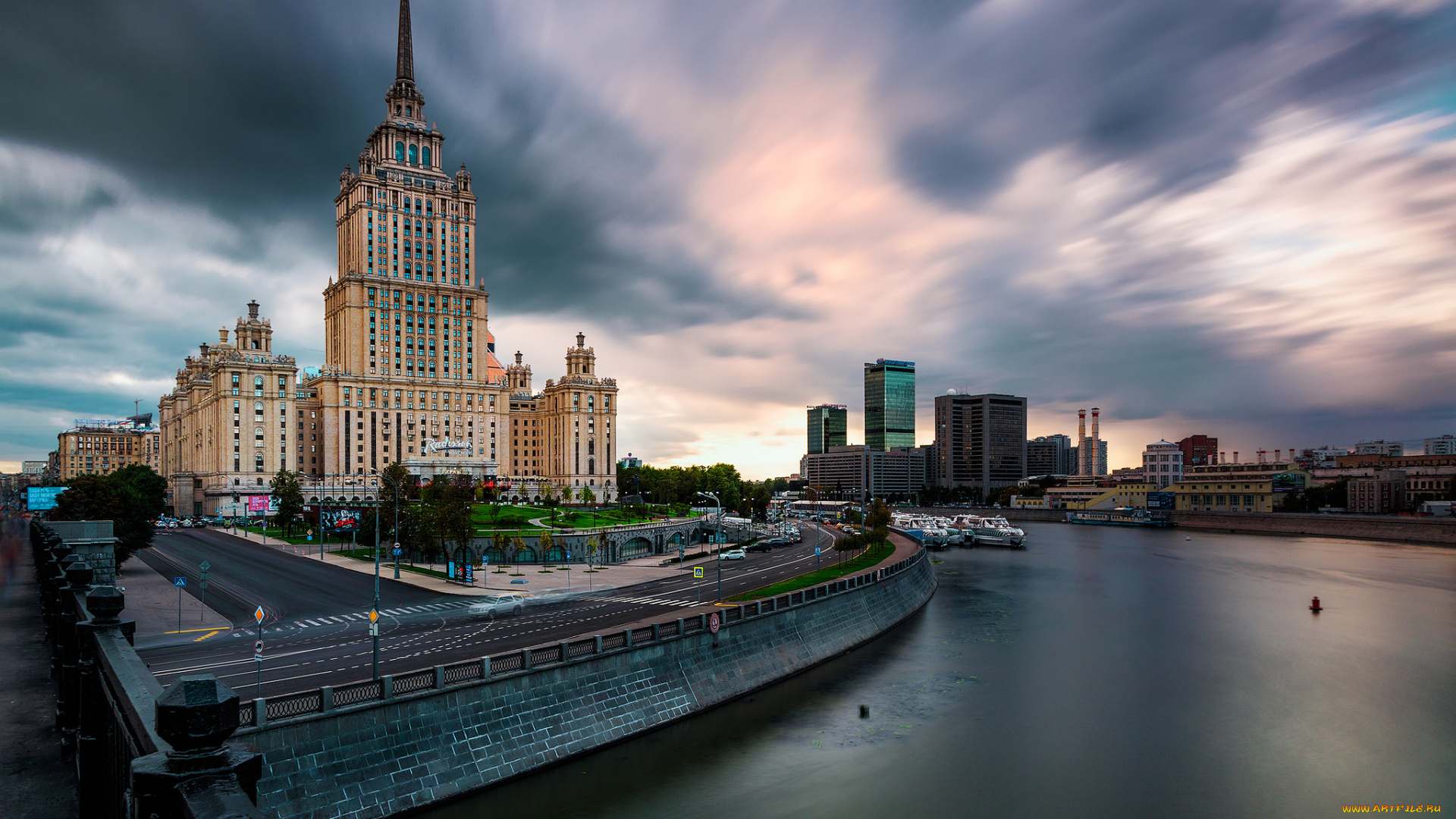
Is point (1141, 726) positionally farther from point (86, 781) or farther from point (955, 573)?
point (955, 573)

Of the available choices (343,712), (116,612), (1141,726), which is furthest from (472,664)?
(1141,726)

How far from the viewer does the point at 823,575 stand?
71375 millimetres

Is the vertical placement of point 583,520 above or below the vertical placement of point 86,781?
below

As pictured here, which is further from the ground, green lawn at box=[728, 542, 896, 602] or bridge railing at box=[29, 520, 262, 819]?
bridge railing at box=[29, 520, 262, 819]

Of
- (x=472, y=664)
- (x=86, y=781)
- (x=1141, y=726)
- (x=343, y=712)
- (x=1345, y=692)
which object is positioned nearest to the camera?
(x=86, y=781)

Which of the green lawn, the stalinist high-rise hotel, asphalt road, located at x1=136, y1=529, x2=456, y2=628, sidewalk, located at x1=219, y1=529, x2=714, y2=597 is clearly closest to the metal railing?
the green lawn

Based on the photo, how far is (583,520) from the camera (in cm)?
10938

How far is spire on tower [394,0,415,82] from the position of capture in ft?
601

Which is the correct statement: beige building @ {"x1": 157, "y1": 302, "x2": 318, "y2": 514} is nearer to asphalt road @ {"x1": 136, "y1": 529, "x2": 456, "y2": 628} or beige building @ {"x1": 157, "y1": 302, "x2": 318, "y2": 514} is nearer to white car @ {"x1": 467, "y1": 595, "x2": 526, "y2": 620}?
asphalt road @ {"x1": 136, "y1": 529, "x2": 456, "y2": 628}

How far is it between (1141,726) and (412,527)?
66522 millimetres

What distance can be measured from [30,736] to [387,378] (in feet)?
537

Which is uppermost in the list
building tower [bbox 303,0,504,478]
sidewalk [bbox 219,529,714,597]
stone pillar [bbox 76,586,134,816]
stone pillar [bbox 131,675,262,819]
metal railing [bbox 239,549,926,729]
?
building tower [bbox 303,0,504,478]

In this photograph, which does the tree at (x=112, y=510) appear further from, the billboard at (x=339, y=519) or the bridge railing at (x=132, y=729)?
the bridge railing at (x=132, y=729)

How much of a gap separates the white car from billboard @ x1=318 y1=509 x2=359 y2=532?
45.5 m
